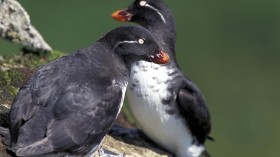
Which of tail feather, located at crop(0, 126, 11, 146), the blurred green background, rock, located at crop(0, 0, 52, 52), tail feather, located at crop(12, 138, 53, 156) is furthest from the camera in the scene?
the blurred green background

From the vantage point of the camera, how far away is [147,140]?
13688mm

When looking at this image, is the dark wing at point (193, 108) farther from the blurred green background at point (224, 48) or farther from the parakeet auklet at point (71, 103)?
the blurred green background at point (224, 48)

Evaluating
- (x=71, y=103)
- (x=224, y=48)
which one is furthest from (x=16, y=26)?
(x=224, y=48)

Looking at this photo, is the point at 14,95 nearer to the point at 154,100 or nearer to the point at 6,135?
the point at 6,135

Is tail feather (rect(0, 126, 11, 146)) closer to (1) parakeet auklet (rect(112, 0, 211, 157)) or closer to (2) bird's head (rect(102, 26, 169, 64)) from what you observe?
(2) bird's head (rect(102, 26, 169, 64))

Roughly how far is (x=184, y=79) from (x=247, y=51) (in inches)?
388

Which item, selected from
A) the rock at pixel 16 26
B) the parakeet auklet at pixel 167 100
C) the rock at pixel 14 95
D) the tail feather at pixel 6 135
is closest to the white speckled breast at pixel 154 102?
the parakeet auklet at pixel 167 100

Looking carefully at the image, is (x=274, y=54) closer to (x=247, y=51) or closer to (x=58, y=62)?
(x=247, y=51)

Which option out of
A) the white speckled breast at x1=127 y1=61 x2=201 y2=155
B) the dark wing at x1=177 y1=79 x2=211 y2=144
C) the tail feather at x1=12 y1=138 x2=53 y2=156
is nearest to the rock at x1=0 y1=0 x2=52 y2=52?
the white speckled breast at x1=127 y1=61 x2=201 y2=155

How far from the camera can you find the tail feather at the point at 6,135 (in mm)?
10930

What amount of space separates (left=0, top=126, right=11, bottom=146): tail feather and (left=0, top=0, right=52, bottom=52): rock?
103 inches

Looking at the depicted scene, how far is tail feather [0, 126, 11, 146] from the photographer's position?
10.9 meters

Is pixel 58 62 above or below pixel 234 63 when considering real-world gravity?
above

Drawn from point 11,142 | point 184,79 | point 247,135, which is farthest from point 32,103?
point 247,135
